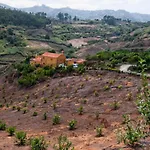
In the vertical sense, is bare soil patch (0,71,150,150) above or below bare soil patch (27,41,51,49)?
above

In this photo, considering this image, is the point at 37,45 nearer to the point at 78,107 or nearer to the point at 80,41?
the point at 80,41

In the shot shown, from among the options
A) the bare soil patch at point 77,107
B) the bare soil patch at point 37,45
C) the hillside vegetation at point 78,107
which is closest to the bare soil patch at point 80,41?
the bare soil patch at point 37,45

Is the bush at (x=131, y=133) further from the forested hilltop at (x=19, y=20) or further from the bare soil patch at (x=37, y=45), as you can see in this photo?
the forested hilltop at (x=19, y=20)

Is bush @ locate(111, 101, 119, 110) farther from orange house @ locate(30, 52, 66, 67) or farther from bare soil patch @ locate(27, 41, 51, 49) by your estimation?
bare soil patch @ locate(27, 41, 51, 49)

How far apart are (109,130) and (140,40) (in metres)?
84.0

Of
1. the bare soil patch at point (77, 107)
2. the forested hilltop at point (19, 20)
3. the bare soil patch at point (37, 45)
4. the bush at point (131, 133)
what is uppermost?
the forested hilltop at point (19, 20)

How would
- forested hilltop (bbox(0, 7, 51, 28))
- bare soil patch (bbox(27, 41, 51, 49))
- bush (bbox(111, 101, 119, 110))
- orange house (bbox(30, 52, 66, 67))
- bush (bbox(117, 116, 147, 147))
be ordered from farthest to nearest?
forested hilltop (bbox(0, 7, 51, 28)) → bare soil patch (bbox(27, 41, 51, 49)) → orange house (bbox(30, 52, 66, 67)) → bush (bbox(111, 101, 119, 110)) → bush (bbox(117, 116, 147, 147))

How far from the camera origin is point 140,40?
99.8 meters

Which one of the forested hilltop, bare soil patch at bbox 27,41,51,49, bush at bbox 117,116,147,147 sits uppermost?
the forested hilltop

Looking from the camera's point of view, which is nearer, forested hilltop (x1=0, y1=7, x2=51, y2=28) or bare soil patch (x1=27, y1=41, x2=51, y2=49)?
bare soil patch (x1=27, y1=41, x2=51, y2=49)

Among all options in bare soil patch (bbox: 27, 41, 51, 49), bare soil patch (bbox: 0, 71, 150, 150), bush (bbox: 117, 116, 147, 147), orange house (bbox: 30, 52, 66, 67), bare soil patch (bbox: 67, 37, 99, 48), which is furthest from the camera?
bare soil patch (bbox: 67, 37, 99, 48)

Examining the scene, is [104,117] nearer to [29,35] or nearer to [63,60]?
[63,60]

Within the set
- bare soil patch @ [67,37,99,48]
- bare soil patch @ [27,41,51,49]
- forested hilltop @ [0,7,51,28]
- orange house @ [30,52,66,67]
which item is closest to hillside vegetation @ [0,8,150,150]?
orange house @ [30,52,66,67]

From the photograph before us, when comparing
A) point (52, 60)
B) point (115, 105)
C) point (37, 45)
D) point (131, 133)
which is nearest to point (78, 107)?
point (115, 105)
